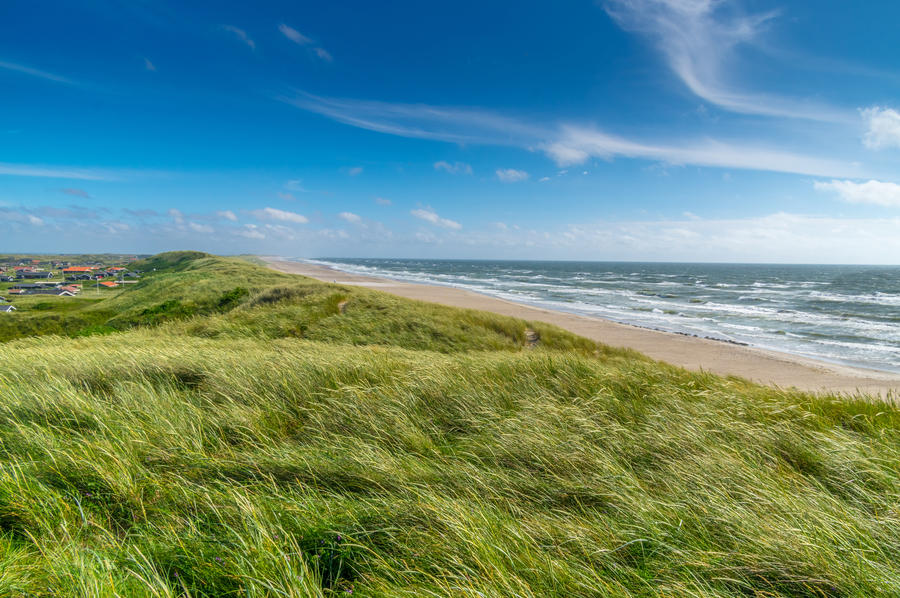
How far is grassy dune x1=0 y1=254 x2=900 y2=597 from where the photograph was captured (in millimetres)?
1918

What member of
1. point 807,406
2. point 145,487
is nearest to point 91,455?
point 145,487

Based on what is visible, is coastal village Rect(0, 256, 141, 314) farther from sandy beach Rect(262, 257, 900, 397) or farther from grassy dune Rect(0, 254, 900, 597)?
sandy beach Rect(262, 257, 900, 397)

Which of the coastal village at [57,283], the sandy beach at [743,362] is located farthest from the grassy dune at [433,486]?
the coastal village at [57,283]

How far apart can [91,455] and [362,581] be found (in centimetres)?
238

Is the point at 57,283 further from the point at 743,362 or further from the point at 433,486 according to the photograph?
the point at 743,362

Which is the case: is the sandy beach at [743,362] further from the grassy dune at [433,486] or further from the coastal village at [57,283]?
the coastal village at [57,283]

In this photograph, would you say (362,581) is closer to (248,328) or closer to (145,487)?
(145,487)

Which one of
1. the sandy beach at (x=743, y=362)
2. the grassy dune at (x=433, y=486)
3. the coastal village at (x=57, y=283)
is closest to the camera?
the grassy dune at (x=433, y=486)

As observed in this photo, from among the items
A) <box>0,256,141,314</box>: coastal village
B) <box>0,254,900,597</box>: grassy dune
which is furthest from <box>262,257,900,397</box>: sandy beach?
<box>0,256,141,314</box>: coastal village

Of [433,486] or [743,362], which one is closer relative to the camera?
[433,486]

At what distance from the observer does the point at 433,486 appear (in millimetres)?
2713

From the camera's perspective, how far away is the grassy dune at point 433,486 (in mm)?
1918

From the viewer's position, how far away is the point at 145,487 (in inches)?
104

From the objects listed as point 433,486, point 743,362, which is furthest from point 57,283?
point 743,362
